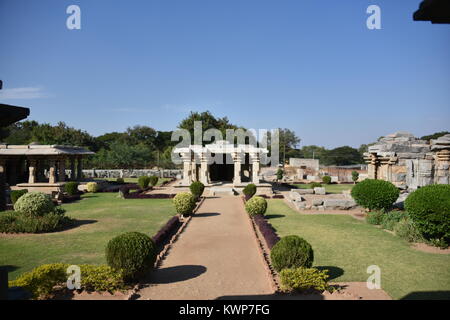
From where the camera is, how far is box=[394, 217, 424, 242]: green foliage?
1139 cm

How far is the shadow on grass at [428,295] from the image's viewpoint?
6.85 metres

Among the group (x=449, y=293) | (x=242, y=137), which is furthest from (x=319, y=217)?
(x=242, y=137)

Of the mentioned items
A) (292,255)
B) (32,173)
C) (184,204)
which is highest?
(32,173)

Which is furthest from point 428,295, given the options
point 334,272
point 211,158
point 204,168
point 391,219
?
point 211,158

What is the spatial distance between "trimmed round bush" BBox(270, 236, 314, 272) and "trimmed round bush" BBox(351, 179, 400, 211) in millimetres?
9107

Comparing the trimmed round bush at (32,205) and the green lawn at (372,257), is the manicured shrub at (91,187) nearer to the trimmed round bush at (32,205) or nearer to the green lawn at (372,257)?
the trimmed round bush at (32,205)

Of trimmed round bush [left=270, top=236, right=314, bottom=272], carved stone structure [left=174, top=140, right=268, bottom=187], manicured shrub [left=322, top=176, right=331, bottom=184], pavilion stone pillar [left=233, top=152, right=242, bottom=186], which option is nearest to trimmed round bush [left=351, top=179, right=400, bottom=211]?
trimmed round bush [left=270, top=236, right=314, bottom=272]

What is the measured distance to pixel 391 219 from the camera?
13938 millimetres

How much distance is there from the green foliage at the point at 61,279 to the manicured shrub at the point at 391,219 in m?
11.0

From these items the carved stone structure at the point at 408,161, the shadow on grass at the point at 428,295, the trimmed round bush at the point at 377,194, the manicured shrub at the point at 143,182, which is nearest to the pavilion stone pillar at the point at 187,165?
the manicured shrub at the point at 143,182

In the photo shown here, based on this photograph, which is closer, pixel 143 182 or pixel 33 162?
pixel 33 162

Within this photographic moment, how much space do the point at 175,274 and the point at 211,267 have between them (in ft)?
3.38

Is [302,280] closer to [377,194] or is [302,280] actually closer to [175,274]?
[175,274]

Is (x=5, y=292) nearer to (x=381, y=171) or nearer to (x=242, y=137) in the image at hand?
(x=381, y=171)
